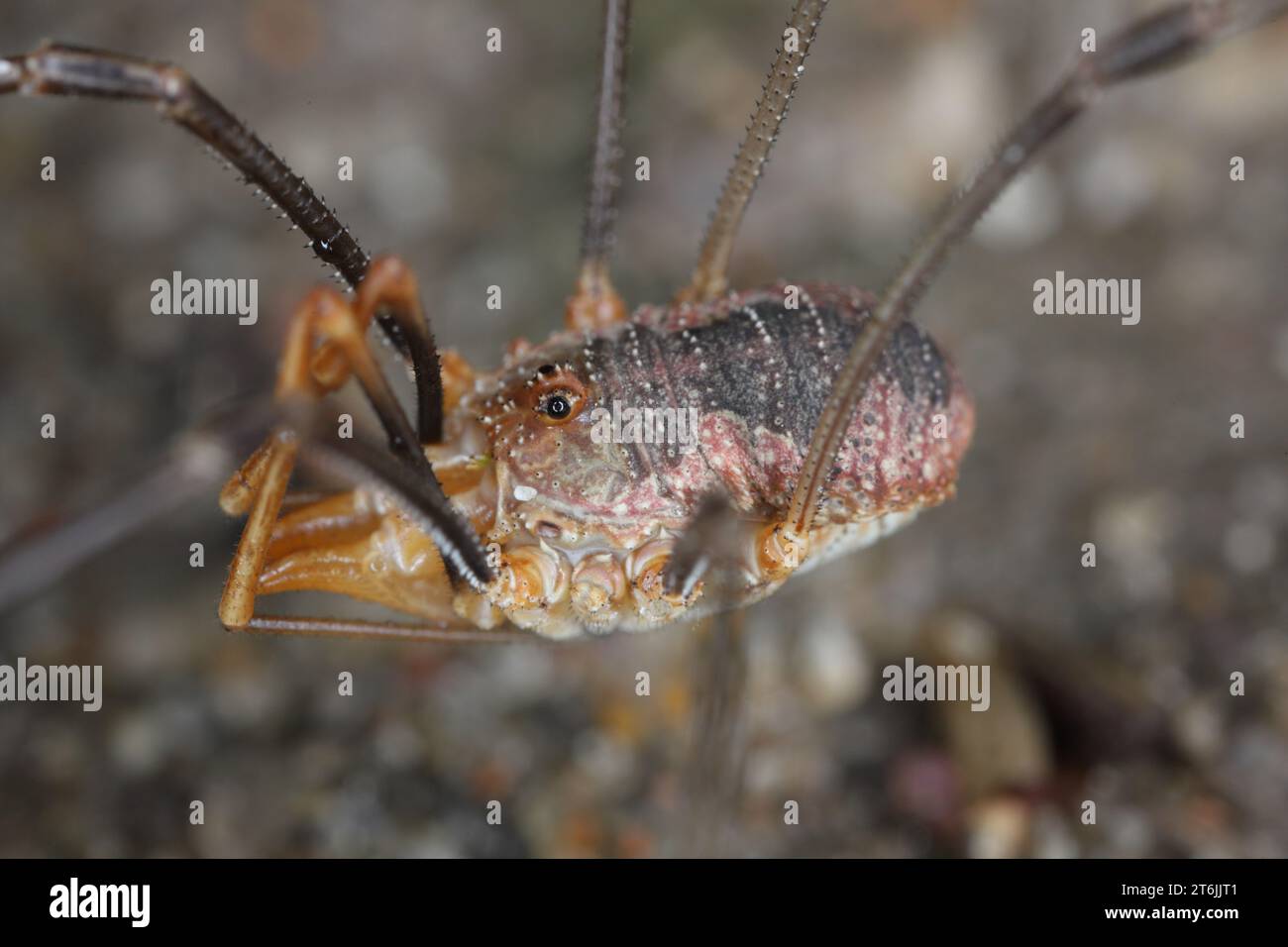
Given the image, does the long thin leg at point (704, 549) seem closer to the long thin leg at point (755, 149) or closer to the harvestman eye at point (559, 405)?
the harvestman eye at point (559, 405)

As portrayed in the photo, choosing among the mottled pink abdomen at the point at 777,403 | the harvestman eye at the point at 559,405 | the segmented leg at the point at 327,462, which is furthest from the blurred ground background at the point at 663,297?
the harvestman eye at the point at 559,405

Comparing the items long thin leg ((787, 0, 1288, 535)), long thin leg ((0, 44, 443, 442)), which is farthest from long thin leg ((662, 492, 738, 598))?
long thin leg ((0, 44, 443, 442))

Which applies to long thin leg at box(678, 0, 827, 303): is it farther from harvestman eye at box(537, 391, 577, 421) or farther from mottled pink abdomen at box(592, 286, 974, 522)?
harvestman eye at box(537, 391, 577, 421)

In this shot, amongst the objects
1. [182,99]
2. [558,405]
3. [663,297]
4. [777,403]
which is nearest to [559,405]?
[558,405]

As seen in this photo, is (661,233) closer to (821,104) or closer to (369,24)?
(821,104)
